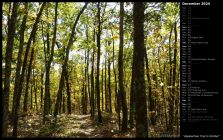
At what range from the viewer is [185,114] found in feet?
35.0

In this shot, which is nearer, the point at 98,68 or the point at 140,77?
the point at 140,77

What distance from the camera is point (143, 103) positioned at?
1136 centimetres

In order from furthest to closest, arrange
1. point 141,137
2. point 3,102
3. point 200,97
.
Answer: point 3,102, point 141,137, point 200,97

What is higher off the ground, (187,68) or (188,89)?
(187,68)

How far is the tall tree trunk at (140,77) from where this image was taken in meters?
11.3

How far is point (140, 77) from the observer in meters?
11.5

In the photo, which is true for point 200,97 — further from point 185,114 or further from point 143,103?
point 143,103

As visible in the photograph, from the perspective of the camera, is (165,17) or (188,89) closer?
(188,89)

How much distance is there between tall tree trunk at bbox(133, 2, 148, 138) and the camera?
1130 cm

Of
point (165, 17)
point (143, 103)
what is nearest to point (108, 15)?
point (165, 17)

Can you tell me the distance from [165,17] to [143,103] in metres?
16.3

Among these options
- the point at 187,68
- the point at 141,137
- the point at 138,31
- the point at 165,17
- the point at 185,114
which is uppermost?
the point at 165,17

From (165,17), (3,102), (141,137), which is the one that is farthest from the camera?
(165,17)

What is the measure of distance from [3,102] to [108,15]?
15.0 metres
